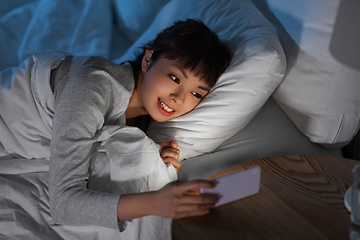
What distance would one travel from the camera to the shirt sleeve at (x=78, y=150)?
2.68ft

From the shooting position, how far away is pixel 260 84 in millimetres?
1081

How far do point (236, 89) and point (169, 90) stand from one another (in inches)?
8.9

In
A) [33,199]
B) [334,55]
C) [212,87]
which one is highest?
[334,55]

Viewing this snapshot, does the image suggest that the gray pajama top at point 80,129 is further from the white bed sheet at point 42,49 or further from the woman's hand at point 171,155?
the woman's hand at point 171,155

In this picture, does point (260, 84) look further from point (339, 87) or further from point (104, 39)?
point (104, 39)

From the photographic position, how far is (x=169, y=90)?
3.49 feet

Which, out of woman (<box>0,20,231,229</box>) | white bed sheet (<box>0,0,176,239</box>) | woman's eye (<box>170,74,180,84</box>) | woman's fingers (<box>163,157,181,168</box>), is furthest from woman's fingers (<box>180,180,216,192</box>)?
woman's eye (<box>170,74,180,84</box>)

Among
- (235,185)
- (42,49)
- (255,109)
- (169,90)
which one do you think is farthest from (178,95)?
(42,49)

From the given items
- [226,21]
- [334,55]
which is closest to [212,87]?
[226,21]

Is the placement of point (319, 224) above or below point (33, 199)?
above

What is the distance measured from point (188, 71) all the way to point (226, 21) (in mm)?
316

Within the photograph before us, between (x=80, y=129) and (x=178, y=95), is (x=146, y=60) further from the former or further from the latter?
(x=80, y=129)

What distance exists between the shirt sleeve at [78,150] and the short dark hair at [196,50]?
24 cm

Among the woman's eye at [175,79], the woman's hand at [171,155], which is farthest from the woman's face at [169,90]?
the woman's hand at [171,155]
